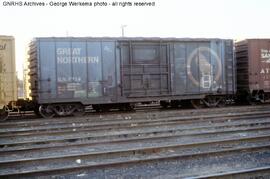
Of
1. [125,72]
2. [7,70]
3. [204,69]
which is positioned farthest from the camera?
[204,69]

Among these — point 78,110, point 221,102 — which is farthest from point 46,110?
point 221,102

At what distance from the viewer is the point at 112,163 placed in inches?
264

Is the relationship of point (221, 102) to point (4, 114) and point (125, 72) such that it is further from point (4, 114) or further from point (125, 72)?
point (4, 114)

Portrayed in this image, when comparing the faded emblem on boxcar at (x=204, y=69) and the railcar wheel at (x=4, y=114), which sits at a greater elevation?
the faded emblem on boxcar at (x=204, y=69)

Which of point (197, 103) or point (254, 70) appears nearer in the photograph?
point (197, 103)

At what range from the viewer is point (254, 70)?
18375 mm

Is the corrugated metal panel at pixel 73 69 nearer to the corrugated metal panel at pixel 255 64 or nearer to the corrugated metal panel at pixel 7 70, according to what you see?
the corrugated metal panel at pixel 7 70

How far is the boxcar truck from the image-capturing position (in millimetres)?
14367

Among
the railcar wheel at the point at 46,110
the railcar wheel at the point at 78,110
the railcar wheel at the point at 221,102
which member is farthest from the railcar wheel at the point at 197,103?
the railcar wheel at the point at 46,110

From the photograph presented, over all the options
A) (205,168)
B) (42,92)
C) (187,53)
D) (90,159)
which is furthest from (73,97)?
(205,168)

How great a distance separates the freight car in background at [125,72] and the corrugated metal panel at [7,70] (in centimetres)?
86

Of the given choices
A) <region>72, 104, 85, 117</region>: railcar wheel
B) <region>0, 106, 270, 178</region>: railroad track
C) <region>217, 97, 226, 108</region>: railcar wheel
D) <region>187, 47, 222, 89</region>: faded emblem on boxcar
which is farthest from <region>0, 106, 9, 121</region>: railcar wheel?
<region>217, 97, 226, 108</region>: railcar wheel

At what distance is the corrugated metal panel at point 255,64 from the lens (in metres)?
18.4

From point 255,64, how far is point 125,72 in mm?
6746
